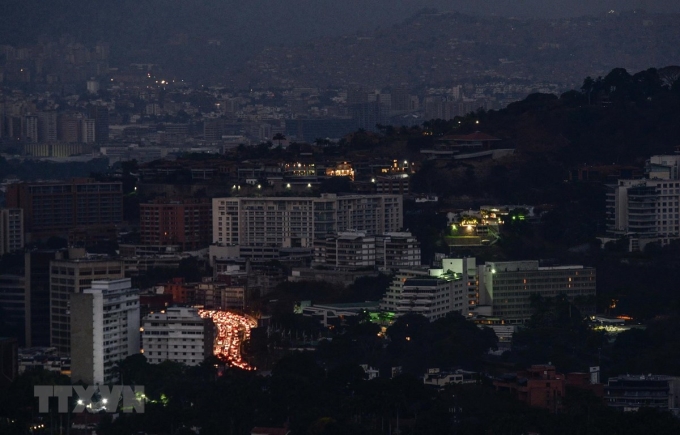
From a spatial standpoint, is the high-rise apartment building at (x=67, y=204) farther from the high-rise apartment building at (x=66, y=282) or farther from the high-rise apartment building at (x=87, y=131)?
the high-rise apartment building at (x=87, y=131)

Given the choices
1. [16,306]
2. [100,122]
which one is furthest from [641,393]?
[100,122]

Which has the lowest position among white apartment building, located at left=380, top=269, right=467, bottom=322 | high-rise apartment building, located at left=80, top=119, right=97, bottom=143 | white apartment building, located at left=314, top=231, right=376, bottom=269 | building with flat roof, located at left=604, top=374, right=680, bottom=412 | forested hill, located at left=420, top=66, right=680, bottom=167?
building with flat roof, located at left=604, top=374, right=680, bottom=412

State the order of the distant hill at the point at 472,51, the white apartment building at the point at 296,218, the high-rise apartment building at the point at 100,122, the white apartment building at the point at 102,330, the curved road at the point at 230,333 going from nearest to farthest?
1. the white apartment building at the point at 102,330
2. the curved road at the point at 230,333
3. the white apartment building at the point at 296,218
4. the high-rise apartment building at the point at 100,122
5. the distant hill at the point at 472,51

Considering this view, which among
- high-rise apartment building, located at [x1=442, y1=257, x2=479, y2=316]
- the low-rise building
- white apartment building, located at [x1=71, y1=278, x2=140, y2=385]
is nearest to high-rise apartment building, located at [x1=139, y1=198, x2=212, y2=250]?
high-rise apartment building, located at [x1=442, y1=257, x2=479, y2=316]

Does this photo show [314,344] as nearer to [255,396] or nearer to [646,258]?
[255,396]

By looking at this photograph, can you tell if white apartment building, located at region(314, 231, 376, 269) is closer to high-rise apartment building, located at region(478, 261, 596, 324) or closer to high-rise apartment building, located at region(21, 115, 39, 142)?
high-rise apartment building, located at region(478, 261, 596, 324)

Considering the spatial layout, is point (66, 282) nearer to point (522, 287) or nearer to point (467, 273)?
point (467, 273)

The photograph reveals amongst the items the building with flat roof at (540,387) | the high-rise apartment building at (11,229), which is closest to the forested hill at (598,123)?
the high-rise apartment building at (11,229)
